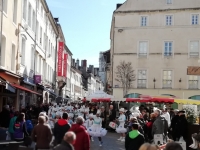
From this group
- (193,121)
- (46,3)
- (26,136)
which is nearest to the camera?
(26,136)

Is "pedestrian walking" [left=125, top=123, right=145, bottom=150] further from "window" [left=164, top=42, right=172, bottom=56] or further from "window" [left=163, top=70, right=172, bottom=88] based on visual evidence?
"window" [left=164, top=42, right=172, bottom=56]

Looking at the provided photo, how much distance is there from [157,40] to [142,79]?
16.8ft

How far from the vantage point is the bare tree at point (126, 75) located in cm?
4212

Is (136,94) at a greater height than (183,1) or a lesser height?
lesser

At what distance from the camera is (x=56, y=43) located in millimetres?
51875

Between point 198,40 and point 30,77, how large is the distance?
72.2 ft

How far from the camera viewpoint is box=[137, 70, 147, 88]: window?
43.0m

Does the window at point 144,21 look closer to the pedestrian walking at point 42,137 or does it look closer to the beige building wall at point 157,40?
the beige building wall at point 157,40

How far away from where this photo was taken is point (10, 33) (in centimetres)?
2195

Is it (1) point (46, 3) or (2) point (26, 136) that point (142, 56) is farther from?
(2) point (26, 136)

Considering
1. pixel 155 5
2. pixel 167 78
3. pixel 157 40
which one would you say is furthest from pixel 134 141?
pixel 155 5

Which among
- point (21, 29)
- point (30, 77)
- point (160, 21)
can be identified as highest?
point (160, 21)

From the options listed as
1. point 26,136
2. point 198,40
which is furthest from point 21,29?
point 198,40

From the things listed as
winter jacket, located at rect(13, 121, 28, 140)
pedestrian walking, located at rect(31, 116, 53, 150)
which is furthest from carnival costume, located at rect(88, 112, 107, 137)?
pedestrian walking, located at rect(31, 116, 53, 150)
